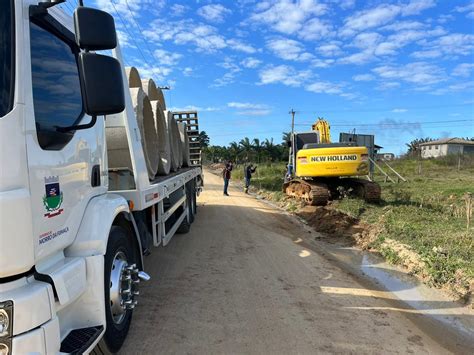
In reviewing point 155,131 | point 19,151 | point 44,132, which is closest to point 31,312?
point 19,151

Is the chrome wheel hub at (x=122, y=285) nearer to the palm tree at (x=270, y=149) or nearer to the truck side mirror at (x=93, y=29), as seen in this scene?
the truck side mirror at (x=93, y=29)

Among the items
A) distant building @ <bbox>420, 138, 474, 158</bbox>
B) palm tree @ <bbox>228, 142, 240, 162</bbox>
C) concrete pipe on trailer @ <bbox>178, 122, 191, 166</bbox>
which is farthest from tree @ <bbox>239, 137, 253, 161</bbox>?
concrete pipe on trailer @ <bbox>178, 122, 191, 166</bbox>

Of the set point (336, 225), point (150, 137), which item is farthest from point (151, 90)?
point (336, 225)

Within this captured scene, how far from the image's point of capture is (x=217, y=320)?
4.19 metres

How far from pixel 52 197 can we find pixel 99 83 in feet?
2.40

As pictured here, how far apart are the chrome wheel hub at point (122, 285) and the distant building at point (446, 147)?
6536 cm

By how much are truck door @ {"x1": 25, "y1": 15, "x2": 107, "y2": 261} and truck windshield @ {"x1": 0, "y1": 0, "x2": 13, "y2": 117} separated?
155 millimetres

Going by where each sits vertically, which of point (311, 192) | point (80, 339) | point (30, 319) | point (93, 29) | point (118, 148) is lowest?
point (311, 192)

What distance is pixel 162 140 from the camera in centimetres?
628

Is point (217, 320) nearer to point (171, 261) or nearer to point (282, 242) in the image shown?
point (171, 261)

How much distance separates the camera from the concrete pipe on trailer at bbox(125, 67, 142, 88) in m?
5.49

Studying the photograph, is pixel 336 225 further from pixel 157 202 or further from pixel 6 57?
pixel 6 57

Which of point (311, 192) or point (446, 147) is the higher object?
point (446, 147)

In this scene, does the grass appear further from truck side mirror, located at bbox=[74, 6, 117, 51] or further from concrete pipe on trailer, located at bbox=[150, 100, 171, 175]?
truck side mirror, located at bbox=[74, 6, 117, 51]
